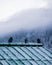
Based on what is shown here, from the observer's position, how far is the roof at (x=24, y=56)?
33.2 m

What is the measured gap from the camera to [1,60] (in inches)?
1283

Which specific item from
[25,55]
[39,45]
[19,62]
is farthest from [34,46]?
[19,62]

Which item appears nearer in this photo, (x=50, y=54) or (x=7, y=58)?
(x=7, y=58)

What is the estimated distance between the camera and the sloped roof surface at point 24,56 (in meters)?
33.2

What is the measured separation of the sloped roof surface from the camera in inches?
1308

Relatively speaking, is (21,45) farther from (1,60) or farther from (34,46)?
(1,60)

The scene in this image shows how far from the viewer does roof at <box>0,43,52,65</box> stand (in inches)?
1309

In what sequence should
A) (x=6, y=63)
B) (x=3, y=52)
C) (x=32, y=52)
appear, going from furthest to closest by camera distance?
(x=32, y=52)
(x=3, y=52)
(x=6, y=63)

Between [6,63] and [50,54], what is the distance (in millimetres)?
8968

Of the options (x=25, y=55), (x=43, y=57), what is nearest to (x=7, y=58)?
(x=25, y=55)

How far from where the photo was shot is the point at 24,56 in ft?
115

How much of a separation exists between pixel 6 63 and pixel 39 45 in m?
9.81

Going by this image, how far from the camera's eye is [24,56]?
35.2 metres

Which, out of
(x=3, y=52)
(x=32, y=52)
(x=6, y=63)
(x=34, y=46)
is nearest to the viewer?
(x=6, y=63)
